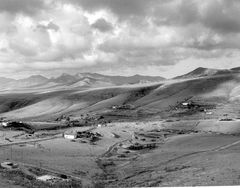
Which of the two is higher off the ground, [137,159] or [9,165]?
[9,165]

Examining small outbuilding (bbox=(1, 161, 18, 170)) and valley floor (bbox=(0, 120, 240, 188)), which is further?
small outbuilding (bbox=(1, 161, 18, 170))

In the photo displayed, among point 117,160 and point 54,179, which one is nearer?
point 54,179

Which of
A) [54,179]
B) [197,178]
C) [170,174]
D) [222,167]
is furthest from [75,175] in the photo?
[222,167]

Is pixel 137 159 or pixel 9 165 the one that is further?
pixel 137 159

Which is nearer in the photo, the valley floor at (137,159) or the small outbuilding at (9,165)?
the valley floor at (137,159)

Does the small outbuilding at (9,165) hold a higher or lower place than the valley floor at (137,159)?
higher

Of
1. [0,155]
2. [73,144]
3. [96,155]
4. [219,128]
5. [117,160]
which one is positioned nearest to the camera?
[0,155]

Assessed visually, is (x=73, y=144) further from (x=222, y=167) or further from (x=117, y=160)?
(x=222, y=167)

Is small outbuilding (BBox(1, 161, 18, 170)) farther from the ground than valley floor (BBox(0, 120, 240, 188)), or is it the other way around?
small outbuilding (BBox(1, 161, 18, 170))

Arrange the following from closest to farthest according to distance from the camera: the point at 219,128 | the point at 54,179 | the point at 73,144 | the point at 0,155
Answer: the point at 54,179, the point at 0,155, the point at 73,144, the point at 219,128
